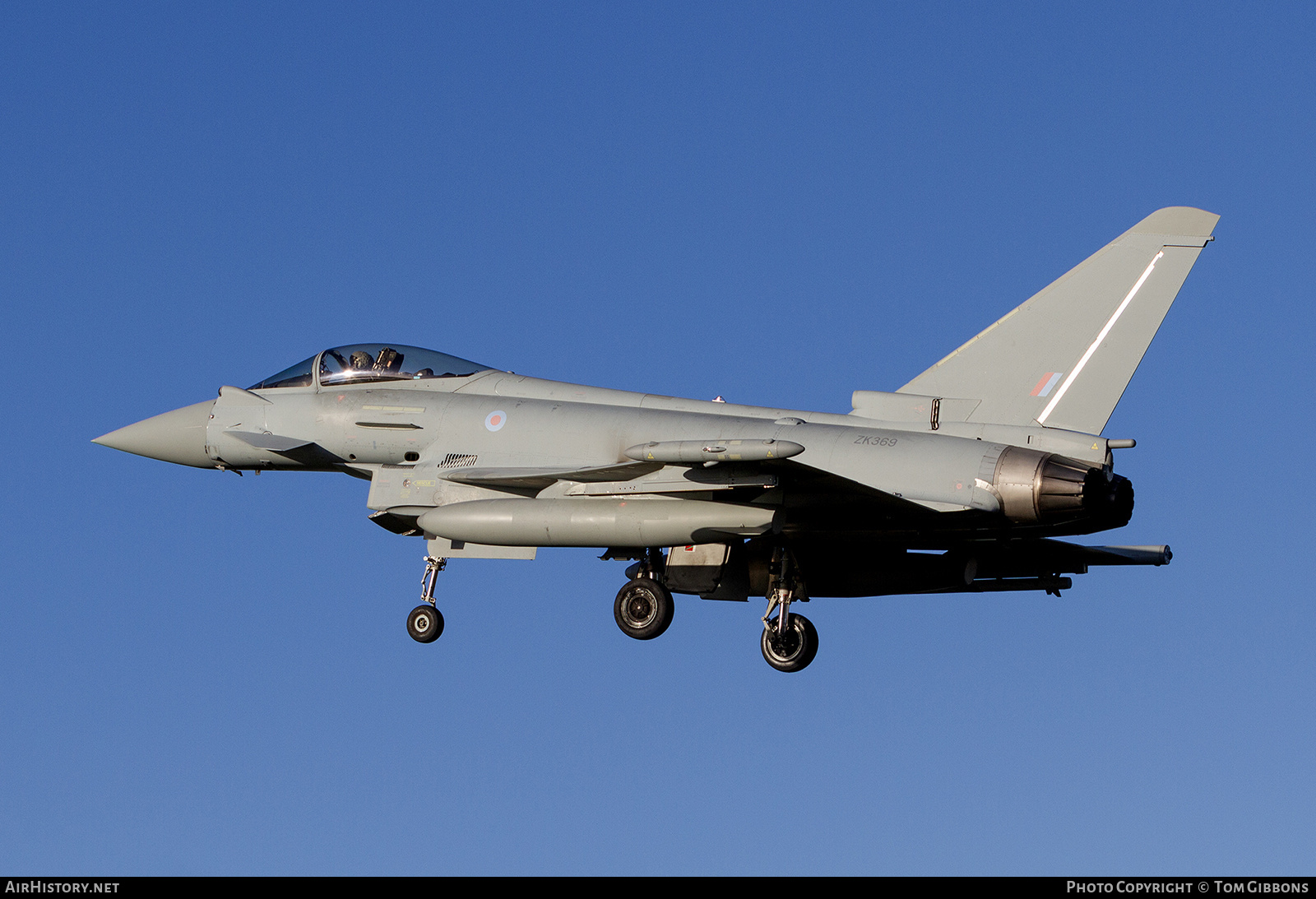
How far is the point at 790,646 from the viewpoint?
16.3m

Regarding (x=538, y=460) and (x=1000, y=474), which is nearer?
(x=1000, y=474)

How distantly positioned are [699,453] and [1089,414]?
4.35 metres

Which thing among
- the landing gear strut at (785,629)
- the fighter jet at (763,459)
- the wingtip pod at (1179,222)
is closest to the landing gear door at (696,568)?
the fighter jet at (763,459)

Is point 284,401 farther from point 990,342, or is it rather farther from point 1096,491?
point 1096,491

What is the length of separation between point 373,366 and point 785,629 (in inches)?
232

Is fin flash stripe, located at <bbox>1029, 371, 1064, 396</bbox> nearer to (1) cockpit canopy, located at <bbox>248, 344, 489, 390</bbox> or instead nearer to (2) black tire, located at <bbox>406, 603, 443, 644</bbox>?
(1) cockpit canopy, located at <bbox>248, 344, 489, 390</bbox>

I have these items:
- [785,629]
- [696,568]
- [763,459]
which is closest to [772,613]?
[785,629]

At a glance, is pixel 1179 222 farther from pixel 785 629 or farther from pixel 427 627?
pixel 427 627

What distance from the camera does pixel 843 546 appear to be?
1742 cm

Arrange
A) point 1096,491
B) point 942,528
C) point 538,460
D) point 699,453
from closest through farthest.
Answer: point 699,453 → point 1096,491 → point 942,528 → point 538,460

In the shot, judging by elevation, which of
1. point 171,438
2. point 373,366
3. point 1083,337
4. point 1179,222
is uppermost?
point 1179,222

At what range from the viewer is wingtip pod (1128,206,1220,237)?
15508mm

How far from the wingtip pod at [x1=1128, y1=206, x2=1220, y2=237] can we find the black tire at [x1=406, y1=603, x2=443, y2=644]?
8.65m

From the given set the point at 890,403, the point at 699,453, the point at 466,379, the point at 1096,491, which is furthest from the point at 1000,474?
the point at 466,379
